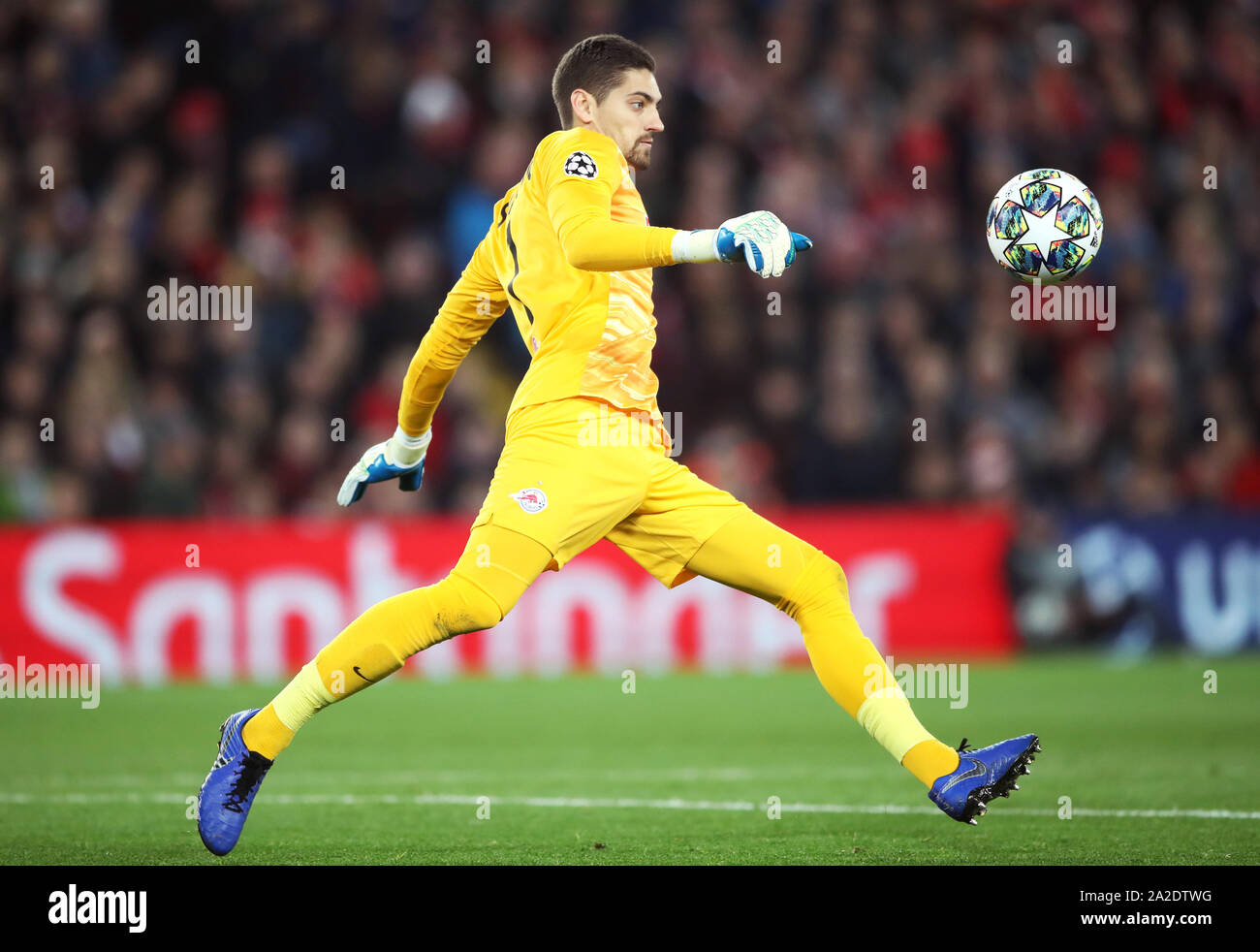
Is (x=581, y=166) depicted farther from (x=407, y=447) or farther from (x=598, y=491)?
(x=407, y=447)

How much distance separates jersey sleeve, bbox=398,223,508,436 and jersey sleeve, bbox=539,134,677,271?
1.69 ft

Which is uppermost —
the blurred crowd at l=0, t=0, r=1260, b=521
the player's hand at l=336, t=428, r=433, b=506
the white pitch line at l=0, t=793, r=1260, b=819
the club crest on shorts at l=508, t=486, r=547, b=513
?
the blurred crowd at l=0, t=0, r=1260, b=521

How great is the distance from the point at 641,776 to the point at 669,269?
24.8 feet

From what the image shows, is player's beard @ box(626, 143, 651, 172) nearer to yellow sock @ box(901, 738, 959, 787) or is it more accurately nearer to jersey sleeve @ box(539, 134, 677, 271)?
jersey sleeve @ box(539, 134, 677, 271)

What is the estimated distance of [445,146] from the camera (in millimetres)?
14977

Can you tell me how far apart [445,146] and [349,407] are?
8.62 ft

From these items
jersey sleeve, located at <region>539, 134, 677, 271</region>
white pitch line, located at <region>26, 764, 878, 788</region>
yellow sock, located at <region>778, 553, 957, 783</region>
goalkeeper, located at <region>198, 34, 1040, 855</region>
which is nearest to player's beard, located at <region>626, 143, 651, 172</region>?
goalkeeper, located at <region>198, 34, 1040, 855</region>

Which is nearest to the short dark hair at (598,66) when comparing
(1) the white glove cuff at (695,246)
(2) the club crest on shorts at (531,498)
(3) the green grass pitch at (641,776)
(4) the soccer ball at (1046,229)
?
(1) the white glove cuff at (695,246)

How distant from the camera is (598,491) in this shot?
17.9 ft

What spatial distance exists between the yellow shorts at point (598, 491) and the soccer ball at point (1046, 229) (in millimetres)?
1391

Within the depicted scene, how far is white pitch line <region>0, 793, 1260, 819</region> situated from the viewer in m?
6.49

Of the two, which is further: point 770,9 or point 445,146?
point 770,9
